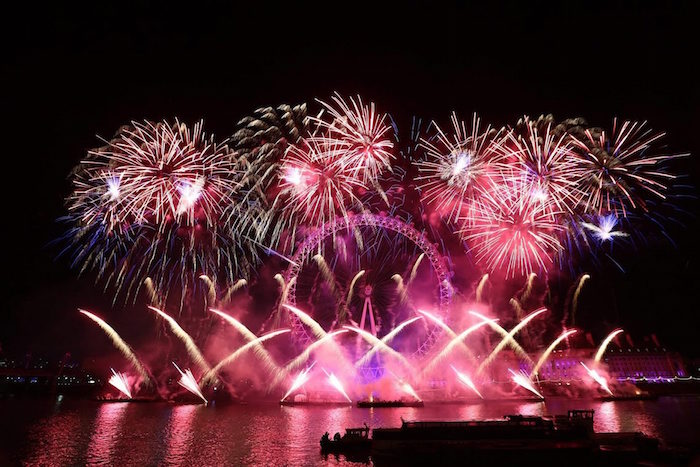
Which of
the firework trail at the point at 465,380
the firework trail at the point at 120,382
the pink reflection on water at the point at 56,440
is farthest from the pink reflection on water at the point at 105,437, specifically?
the firework trail at the point at 465,380

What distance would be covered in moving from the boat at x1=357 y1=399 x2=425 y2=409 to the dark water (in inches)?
91.3

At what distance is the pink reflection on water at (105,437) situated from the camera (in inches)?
1563

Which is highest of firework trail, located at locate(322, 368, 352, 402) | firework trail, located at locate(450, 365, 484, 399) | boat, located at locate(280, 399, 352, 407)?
firework trail, located at locate(450, 365, 484, 399)

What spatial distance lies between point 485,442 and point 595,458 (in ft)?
26.4

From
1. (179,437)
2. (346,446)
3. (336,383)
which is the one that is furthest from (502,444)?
(336,383)

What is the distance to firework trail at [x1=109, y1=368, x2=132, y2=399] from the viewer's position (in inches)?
4037

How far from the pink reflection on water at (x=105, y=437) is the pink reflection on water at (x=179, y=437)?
4.71 metres

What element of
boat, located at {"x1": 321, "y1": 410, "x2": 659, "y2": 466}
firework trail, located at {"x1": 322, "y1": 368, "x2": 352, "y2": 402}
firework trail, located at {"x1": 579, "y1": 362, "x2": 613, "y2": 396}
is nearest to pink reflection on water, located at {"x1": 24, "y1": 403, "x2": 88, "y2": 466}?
boat, located at {"x1": 321, "y1": 410, "x2": 659, "y2": 466}

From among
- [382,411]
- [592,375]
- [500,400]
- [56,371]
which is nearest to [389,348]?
[382,411]

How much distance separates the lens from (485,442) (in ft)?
123

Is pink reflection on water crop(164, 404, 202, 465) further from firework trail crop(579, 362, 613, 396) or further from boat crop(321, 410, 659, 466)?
firework trail crop(579, 362, 613, 396)

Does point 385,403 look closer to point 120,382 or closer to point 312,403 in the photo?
point 312,403

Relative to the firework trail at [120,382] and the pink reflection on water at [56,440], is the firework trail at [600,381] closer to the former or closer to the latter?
the pink reflection on water at [56,440]

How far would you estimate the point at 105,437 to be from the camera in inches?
1949
